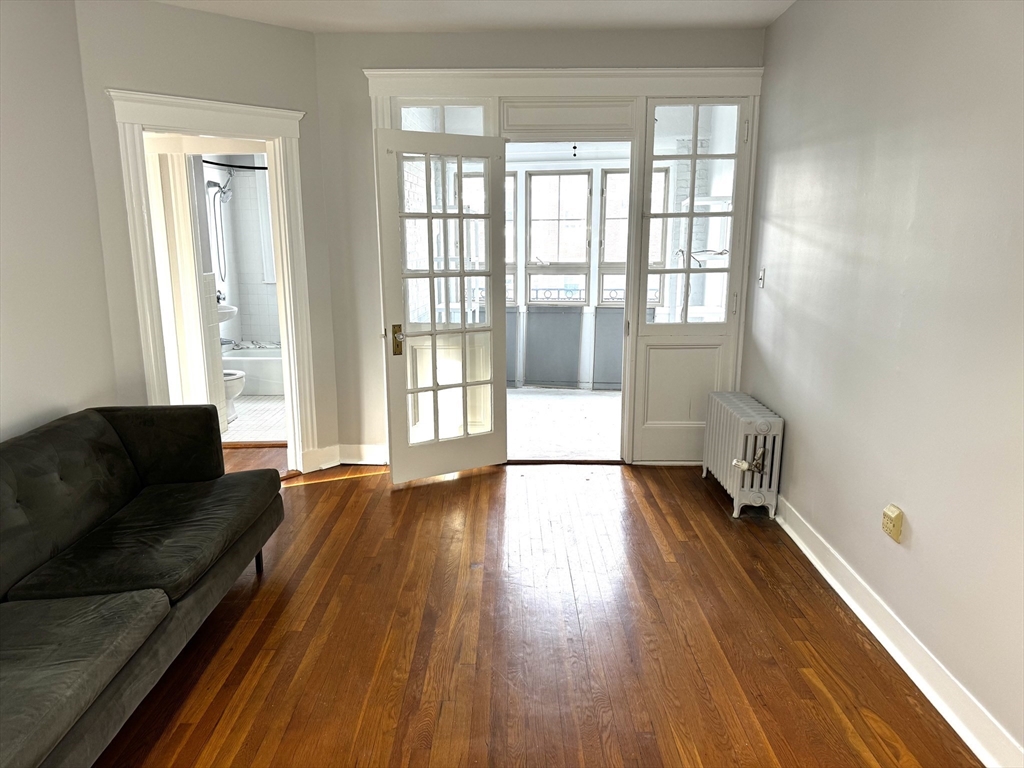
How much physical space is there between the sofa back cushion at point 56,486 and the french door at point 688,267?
113 inches

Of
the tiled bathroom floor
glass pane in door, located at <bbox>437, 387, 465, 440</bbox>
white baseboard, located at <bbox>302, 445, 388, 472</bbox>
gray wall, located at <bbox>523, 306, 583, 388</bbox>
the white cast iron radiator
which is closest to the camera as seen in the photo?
the white cast iron radiator

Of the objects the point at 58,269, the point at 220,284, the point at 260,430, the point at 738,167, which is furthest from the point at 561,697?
the point at 220,284

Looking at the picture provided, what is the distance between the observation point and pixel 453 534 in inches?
129

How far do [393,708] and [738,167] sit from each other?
343 cm

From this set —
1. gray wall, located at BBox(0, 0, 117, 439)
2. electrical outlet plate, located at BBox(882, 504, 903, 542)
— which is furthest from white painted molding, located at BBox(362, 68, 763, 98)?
electrical outlet plate, located at BBox(882, 504, 903, 542)

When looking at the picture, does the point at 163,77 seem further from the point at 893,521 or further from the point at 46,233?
the point at 893,521

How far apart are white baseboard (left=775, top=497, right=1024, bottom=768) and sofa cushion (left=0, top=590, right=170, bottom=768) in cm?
238

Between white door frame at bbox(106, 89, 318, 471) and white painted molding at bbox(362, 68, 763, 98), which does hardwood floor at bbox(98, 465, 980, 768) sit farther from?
white painted molding at bbox(362, 68, 763, 98)

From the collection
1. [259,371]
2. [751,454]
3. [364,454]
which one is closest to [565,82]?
[751,454]

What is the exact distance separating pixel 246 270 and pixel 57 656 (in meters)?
5.75

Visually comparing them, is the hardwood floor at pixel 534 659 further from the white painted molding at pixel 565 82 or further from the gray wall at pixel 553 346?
the gray wall at pixel 553 346

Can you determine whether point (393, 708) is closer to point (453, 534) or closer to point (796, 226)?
point (453, 534)

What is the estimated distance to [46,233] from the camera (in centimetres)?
277

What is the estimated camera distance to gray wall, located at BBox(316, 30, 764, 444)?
3.74 m
